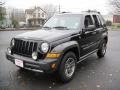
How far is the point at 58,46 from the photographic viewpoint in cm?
441

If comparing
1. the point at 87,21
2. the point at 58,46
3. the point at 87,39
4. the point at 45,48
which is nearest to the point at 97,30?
the point at 87,21

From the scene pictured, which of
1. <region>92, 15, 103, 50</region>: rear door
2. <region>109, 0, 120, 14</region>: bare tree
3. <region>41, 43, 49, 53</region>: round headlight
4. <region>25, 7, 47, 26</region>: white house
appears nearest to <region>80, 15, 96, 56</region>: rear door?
<region>92, 15, 103, 50</region>: rear door

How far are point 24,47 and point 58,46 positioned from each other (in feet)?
2.94

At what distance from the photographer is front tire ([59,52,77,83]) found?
177 inches

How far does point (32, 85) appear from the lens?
455 centimetres

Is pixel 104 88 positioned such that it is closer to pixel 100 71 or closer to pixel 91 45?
pixel 100 71

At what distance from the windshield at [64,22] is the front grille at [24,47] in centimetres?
143

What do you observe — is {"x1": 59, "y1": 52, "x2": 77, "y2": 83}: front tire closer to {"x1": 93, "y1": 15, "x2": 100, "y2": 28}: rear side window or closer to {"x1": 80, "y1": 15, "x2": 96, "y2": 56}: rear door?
{"x1": 80, "y1": 15, "x2": 96, "y2": 56}: rear door

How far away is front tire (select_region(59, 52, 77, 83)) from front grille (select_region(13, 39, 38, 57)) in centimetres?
84

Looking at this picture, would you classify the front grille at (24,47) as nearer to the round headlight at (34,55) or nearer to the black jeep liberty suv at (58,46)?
the black jeep liberty suv at (58,46)

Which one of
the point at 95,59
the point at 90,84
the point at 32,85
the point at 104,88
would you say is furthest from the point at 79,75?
the point at 95,59

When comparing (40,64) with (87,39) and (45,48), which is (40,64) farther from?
(87,39)

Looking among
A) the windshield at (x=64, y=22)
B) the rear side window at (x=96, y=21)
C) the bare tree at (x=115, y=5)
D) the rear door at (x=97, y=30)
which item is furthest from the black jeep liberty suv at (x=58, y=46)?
the bare tree at (x=115, y=5)

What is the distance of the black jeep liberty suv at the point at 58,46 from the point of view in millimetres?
4254
